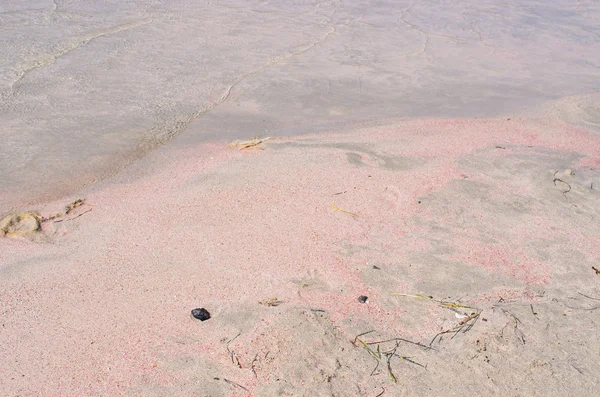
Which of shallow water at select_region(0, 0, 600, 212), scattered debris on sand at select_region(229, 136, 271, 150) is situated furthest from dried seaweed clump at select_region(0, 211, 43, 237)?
scattered debris on sand at select_region(229, 136, 271, 150)

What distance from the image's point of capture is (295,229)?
3.94 meters

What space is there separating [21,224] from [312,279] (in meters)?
1.97

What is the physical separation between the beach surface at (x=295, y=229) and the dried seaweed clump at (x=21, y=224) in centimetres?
2

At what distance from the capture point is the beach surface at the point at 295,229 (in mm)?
2766

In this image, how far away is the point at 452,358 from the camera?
282 cm

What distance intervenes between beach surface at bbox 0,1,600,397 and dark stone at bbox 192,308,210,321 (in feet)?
0.13

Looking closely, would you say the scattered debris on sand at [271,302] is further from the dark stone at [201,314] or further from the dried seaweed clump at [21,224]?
the dried seaweed clump at [21,224]

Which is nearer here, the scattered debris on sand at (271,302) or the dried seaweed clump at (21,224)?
the scattered debris on sand at (271,302)

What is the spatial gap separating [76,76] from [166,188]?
2946 mm

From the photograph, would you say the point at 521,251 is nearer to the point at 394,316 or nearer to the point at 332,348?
the point at 394,316

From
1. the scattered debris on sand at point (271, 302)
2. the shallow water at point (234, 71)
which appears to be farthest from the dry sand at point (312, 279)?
the shallow water at point (234, 71)

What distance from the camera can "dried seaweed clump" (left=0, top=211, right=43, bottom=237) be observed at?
151 inches

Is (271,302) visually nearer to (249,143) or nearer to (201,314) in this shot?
(201,314)

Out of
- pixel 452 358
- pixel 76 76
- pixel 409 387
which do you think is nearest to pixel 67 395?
pixel 409 387
